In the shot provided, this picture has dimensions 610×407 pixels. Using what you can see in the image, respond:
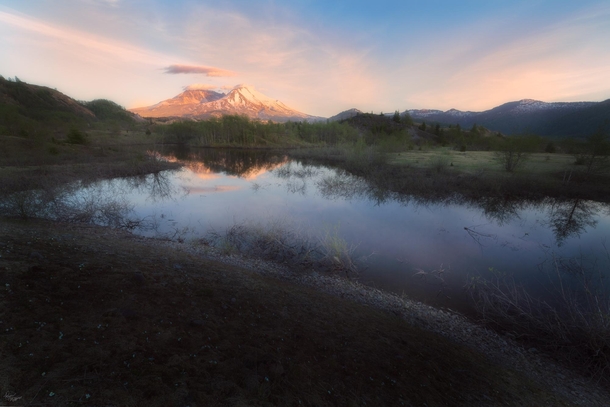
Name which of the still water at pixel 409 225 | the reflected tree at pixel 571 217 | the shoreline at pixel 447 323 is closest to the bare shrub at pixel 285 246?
the still water at pixel 409 225

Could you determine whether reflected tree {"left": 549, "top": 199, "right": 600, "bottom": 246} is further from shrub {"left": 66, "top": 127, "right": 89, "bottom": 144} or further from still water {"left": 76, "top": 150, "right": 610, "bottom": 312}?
shrub {"left": 66, "top": 127, "right": 89, "bottom": 144}

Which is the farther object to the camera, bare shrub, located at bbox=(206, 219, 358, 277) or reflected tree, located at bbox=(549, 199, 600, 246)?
reflected tree, located at bbox=(549, 199, 600, 246)

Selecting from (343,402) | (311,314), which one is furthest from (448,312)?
(343,402)

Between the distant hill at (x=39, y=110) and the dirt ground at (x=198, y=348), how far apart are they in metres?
31.0

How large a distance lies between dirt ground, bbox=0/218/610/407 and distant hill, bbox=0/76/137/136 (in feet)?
102

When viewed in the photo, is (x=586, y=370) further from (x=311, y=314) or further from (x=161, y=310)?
(x=161, y=310)

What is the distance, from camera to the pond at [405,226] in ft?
29.6

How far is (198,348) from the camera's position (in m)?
3.46

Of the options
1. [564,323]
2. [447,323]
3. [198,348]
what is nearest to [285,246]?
[447,323]

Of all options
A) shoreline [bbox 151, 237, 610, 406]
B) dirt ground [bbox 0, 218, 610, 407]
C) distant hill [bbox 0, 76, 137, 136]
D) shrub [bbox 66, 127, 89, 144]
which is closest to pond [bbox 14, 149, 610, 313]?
shoreline [bbox 151, 237, 610, 406]

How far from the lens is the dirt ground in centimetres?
263

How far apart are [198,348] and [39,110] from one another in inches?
3408

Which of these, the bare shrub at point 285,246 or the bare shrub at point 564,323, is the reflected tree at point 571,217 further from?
the bare shrub at point 285,246

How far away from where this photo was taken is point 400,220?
14.5 m
